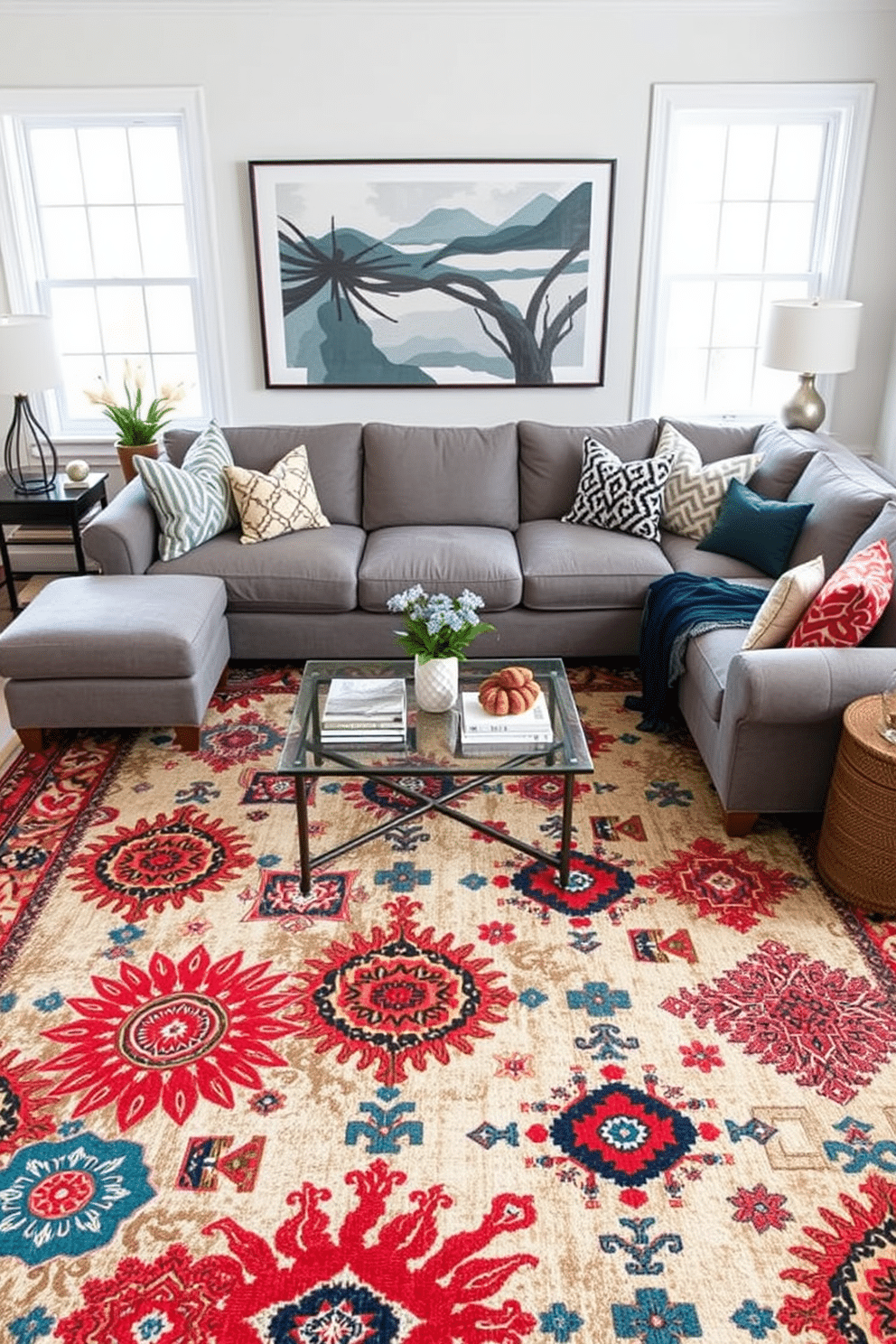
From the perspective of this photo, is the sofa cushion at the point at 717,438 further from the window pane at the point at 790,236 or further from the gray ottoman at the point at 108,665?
the gray ottoman at the point at 108,665

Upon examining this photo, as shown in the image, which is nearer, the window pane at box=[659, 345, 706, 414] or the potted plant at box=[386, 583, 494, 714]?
the potted plant at box=[386, 583, 494, 714]

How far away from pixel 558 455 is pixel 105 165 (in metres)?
2.49

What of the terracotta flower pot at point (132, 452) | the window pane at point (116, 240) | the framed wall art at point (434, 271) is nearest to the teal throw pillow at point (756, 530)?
the framed wall art at point (434, 271)

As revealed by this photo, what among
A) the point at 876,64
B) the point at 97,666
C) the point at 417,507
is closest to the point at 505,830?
the point at 97,666

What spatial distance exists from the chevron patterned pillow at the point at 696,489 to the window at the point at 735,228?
913 mm

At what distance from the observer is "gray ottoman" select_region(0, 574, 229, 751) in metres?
3.66

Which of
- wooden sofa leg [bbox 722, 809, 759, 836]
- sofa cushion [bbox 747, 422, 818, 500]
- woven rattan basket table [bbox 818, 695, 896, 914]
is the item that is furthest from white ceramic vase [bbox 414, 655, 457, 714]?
sofa cushion [bbox 747, 422, 818, 500]

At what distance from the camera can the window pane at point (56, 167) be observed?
5016 millimetres

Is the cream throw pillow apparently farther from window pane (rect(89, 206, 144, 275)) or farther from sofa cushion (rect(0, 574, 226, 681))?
window pane (rect(89, 206, 144, 275))

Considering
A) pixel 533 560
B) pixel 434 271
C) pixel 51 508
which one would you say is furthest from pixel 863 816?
pixel 51 508

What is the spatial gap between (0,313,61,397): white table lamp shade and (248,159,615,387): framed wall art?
1.00m

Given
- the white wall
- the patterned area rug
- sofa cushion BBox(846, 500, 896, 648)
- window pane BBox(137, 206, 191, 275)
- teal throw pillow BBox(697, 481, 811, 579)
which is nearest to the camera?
the patterned area rug

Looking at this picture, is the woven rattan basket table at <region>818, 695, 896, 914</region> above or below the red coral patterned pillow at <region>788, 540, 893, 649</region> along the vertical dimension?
below

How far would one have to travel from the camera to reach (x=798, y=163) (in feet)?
16.7
